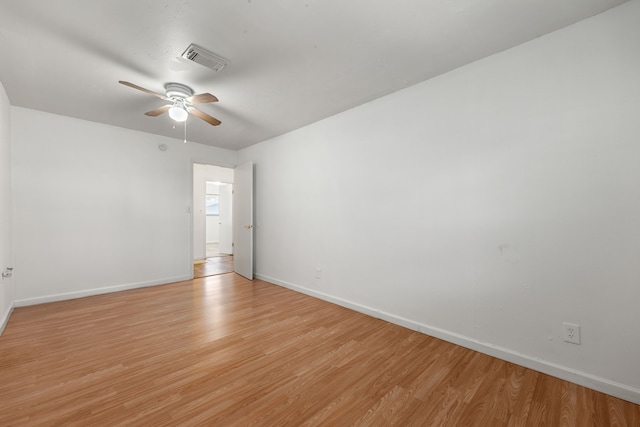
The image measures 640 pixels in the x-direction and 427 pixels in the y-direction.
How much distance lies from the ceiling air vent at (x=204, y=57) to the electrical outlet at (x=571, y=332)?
3411 mm

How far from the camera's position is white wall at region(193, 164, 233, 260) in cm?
683

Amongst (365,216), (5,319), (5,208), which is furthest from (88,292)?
(365,216)

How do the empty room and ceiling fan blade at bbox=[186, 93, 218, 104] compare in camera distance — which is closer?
the empty room

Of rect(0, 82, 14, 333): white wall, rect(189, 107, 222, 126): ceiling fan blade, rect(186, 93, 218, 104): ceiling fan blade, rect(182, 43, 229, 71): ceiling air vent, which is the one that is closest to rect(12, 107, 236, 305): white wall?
rect(0, 82, 14, 333): white wall

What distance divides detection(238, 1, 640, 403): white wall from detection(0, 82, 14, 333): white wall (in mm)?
3776

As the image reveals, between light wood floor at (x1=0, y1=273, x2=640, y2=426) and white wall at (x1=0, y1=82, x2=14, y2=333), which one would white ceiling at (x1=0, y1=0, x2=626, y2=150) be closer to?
white wall at (x1=0, y1=82, x2=14, y2=333)

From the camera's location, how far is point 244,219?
4.98 meters

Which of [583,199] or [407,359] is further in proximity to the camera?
[407,359]

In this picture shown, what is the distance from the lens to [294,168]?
4164mm

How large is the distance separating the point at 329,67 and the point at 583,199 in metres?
2.25

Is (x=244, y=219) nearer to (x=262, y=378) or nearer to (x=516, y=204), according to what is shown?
(x=262, y=378)

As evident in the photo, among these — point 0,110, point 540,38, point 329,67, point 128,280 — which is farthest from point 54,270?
point 540,38

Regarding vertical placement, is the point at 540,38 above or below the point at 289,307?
above

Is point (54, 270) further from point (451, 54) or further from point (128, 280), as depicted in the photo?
point (451, 54)
